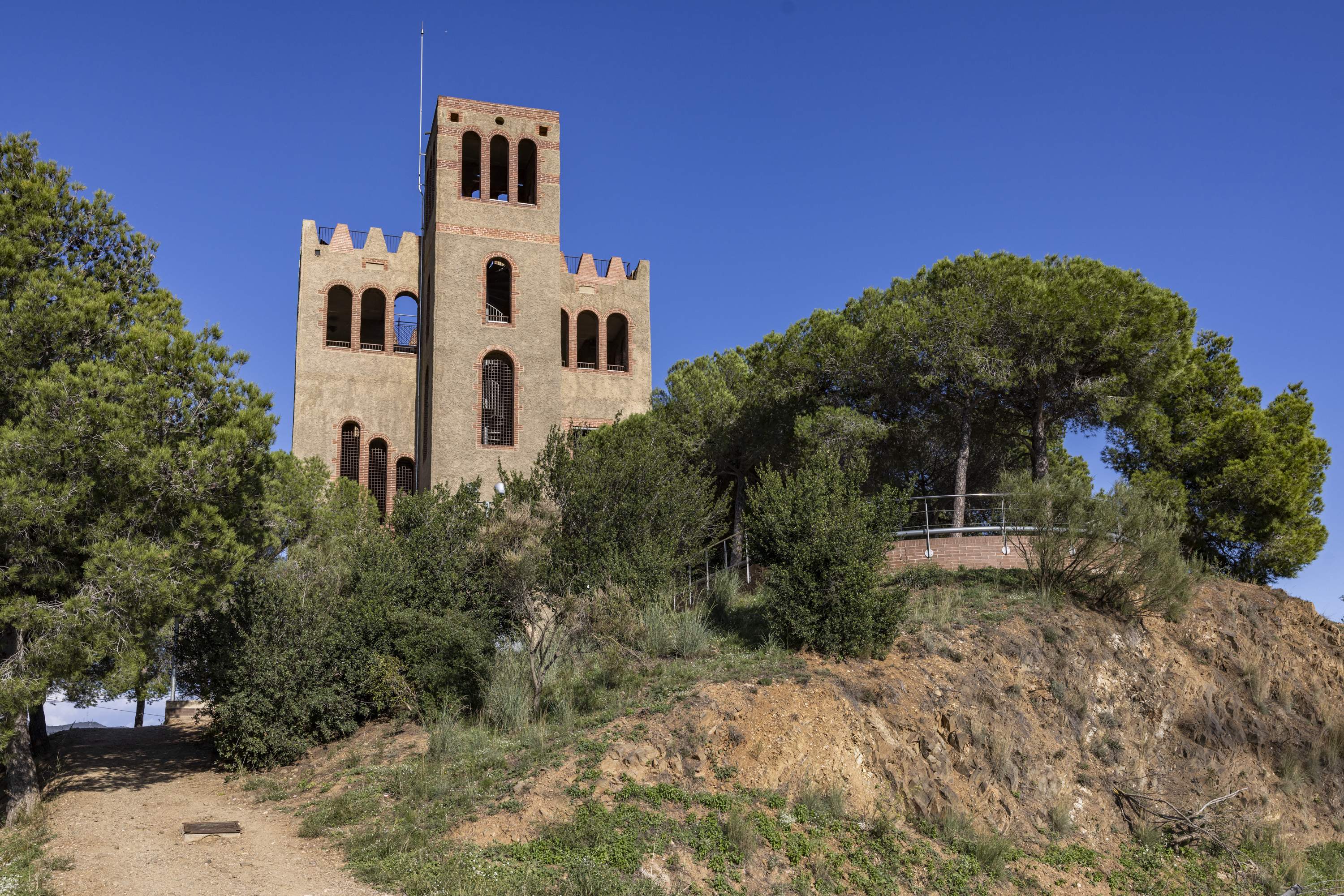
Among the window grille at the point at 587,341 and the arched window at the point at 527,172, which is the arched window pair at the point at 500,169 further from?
the window grille at the point at 587,341

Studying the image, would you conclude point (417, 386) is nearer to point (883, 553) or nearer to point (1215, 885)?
point (883, 553)

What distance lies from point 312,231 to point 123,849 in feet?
75.2

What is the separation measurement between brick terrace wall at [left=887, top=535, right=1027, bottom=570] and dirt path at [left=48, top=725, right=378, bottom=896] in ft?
43.0

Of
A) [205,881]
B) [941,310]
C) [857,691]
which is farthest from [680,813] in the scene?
[941,310]

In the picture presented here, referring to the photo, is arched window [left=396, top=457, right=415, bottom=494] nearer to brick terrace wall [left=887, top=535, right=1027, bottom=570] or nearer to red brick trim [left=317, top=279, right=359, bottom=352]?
red brick trim [left=317, top=279, right=359, bottom=352]

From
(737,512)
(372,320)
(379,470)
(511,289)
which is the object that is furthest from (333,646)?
(372,320)

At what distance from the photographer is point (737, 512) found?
2786 cm

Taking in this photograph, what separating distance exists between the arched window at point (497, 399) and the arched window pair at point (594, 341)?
2608mm

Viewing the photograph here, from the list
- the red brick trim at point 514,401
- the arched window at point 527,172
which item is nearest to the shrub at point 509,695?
the red brick trim at point 514,401

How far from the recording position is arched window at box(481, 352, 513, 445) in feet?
96.8

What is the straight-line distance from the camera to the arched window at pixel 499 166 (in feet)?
104

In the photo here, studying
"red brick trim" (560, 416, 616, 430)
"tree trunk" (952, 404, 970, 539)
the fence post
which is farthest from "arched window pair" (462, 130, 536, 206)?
the fence post

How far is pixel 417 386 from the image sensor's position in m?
31.4

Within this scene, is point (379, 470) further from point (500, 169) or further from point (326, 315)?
point (500, 169)
